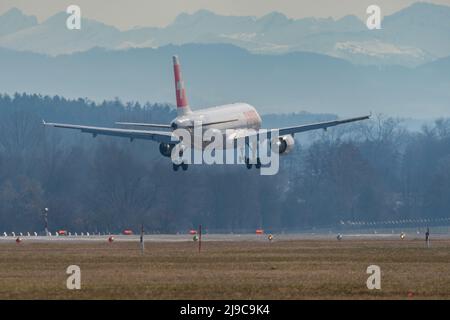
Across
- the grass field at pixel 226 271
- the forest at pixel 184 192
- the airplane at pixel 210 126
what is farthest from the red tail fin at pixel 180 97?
the grass field at pixel 226 271

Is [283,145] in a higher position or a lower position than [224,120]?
Answer: lower

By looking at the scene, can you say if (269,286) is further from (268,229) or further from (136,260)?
(268,229)

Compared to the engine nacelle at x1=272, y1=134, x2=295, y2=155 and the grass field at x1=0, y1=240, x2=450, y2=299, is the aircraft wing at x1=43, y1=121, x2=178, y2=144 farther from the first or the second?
the grass field at x1=0, y1=240, x2=450, y2=299

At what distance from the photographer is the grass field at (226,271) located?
168 ft

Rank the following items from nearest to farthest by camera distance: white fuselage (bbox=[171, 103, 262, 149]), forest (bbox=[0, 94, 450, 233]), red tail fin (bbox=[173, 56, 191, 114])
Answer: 1. white fuselage (bbox=[171, 103, 262, 149])
2. red tail fin (bbox=[173, 56, 191, 114])
3. forest (bbox=[0, 94, 450, 233])

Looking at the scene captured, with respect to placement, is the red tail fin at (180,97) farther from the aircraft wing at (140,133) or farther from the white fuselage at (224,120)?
the aircraft wing at (140,133)

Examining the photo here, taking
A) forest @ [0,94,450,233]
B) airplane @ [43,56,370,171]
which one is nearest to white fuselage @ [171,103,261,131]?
airplane @ [43,56,370,171]

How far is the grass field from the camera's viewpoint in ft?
168

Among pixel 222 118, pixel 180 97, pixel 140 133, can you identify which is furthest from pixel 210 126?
pixel 140 133

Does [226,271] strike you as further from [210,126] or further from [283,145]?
[283,145]

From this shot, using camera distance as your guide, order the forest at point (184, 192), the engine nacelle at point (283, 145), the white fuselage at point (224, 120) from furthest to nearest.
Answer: the forest at point (184, 192) → the engine nacelle at point (283, 145) → the white fuselage at point (224, 120)

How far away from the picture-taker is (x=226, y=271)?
204 ft

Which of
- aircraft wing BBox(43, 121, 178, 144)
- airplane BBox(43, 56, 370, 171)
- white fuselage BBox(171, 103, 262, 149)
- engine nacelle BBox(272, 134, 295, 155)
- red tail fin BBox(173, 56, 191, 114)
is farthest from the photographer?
engine nacelle BBox(272, 134, 295, 155)

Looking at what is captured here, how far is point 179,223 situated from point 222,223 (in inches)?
255
